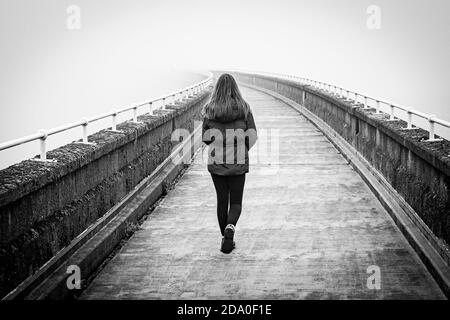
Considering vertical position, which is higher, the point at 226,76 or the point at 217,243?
the point at 226,76

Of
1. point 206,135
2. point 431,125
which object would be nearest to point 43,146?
point 206,135

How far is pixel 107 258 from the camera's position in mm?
8742

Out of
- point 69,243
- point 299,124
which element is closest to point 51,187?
point 69,243

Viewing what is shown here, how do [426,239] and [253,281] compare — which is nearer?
[253,281]

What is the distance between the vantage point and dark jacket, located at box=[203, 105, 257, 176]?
879 cm

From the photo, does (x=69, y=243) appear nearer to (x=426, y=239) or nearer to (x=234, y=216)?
(x=234, y=216)

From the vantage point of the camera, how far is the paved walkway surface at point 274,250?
24.7 feet

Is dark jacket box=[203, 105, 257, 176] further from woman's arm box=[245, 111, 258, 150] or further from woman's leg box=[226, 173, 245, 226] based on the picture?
woman's leg box=[226, 173, 245, 226]

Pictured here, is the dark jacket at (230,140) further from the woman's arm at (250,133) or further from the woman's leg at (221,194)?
the woman's leg at (221,194)

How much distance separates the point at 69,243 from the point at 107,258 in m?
0.74

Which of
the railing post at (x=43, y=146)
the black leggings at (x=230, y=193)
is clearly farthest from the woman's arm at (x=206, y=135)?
the railing post at (x=43, y=146)

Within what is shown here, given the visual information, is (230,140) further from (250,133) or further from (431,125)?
(431,125)

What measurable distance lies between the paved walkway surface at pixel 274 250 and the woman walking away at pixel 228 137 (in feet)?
2.14

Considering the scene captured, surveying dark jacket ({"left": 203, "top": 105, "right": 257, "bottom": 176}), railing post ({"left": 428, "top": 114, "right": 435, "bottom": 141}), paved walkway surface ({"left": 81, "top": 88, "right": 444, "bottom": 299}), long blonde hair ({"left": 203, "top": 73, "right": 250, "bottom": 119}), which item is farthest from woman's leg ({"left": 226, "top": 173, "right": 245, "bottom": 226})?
railing post ({"left": 428, "top": 114, "right": 435, "bottom": 141})
